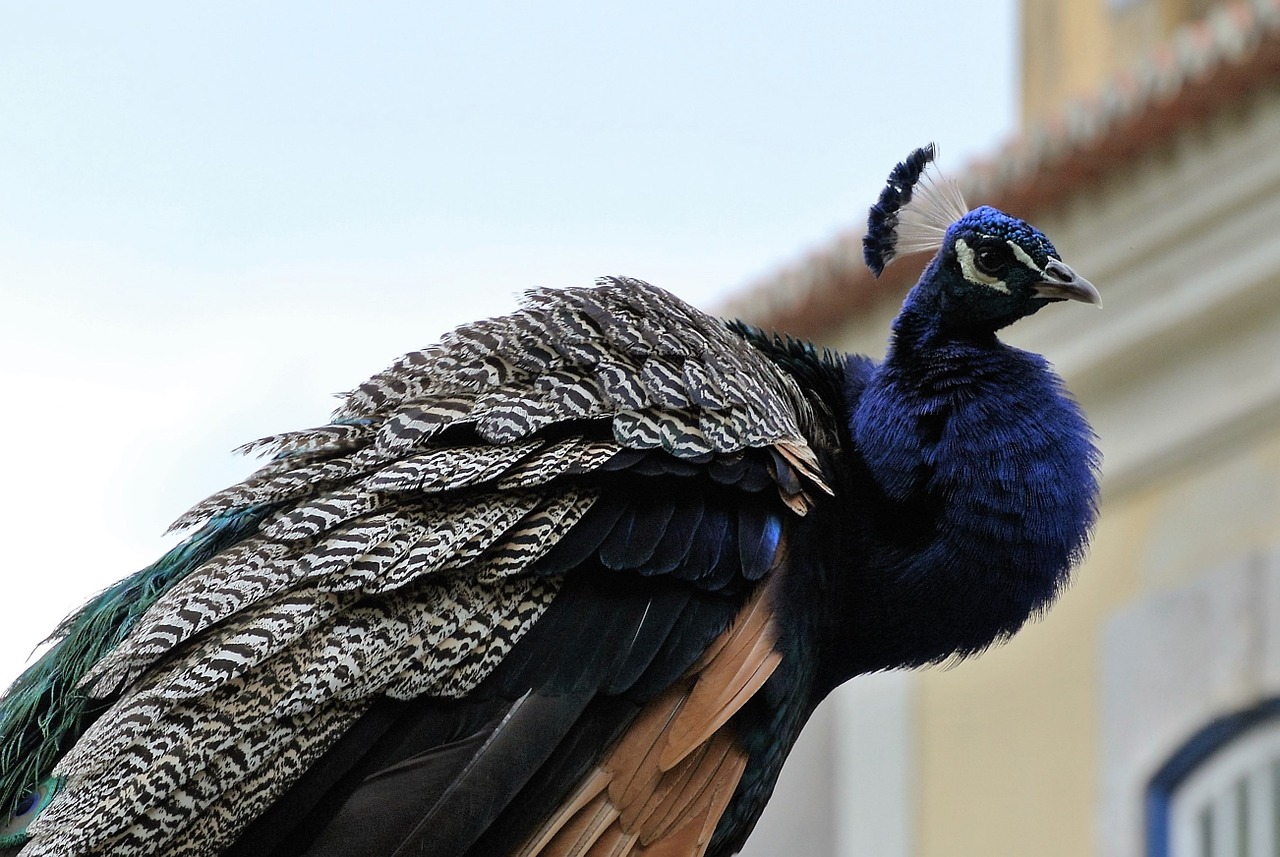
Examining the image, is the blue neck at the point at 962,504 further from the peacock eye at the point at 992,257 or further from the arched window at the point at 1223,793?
the arched window at the point at 1223,793

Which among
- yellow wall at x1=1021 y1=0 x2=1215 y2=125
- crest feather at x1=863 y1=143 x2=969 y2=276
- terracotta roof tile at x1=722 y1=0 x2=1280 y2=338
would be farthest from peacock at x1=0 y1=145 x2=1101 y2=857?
yellow wall at x1=1021 y1=0 x2=1215 y2=125

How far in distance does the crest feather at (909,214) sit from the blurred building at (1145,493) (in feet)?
14.1

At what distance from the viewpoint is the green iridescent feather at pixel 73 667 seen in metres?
3.39

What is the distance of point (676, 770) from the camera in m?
3.43

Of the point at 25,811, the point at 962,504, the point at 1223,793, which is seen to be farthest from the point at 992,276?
the point at 1223,793

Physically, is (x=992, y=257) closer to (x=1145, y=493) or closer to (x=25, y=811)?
(x=25, y=811)

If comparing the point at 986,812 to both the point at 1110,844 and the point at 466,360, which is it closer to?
the point at 1110,844

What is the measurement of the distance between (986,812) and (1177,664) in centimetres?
116

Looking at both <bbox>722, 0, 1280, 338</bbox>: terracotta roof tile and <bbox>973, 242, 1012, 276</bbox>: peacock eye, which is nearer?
<bbox>973, 242, 1012, 276</bbox>: peacock eye

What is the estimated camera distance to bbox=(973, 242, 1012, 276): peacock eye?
4008 mm

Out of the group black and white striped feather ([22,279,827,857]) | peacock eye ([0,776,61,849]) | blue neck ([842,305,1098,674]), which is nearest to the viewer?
black and white striped feather ([22,279,827,857])

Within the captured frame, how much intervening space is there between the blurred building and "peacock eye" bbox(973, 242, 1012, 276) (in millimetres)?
4429

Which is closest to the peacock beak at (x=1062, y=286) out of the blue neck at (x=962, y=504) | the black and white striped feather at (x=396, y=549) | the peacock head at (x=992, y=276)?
the peacock head at (x=992, y=276)

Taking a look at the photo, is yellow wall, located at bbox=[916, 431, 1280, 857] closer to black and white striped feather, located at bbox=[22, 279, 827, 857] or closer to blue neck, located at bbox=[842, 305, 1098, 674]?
blue neck, located at bbox=[842, 305, 1098, 674]
